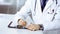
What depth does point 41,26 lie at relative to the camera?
120 centimetres

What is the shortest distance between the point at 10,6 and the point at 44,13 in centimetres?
83

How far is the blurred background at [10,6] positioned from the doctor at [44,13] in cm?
44

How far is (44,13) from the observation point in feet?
4.35

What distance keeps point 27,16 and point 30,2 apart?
166 millimetres

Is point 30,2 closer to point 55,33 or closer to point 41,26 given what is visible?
point 41,26

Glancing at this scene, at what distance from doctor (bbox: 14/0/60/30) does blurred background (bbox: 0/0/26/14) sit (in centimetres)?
44

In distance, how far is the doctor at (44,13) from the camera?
1164 millimetres

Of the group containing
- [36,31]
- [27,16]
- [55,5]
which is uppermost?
[55,5]

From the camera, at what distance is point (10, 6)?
2.03 meters

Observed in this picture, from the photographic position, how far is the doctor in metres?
1.16

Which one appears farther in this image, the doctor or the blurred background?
the blurred background

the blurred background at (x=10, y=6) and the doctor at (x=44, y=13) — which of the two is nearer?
the doctor at (x=44, y=13)

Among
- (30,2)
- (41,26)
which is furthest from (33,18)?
(41,26)

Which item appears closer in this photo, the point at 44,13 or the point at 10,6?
the point at 44,13
